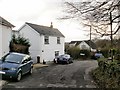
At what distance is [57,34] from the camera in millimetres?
45438

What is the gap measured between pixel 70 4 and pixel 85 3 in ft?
3.95

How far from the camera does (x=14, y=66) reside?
15.1 metres

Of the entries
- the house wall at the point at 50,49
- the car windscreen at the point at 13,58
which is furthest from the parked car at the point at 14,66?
the house wall at the point at 50,49

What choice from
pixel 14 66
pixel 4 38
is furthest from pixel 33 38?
pixel 14 66

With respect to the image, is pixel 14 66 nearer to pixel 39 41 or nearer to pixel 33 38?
pixel 39 41

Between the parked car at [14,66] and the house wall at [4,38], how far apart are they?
914 cm

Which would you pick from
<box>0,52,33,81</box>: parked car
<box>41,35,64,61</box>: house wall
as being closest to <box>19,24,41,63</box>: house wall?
<box>41,35,64,61</box>: house wall

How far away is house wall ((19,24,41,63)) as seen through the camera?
3872 cm

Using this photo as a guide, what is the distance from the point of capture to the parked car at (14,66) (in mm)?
14845

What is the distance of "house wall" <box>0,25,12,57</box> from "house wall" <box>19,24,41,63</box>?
1018cm

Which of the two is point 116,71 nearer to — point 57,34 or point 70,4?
point 70,4

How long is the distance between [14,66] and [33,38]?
79.3ft

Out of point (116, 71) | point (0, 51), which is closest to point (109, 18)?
point (116, 71)

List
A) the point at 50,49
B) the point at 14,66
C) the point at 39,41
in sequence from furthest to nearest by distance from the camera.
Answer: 1. the point at 50,49
2. the point at 39,41
3. the point at 14,66
